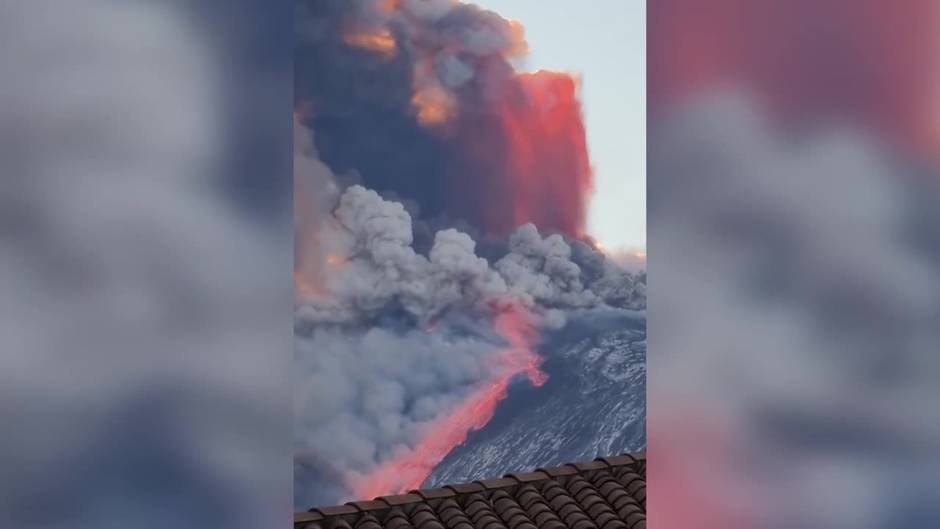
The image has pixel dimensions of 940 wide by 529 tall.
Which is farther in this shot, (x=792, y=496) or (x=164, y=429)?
(x=164, y=429)

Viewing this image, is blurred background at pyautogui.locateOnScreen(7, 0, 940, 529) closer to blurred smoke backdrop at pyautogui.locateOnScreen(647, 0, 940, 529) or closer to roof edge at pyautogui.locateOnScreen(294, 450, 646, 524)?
blurred smoke backdrop at pyautogui.locateOnScreen(647, 0, 940, 529)

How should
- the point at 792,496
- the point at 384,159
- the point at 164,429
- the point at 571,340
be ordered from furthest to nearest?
the point at 571,340 → the point at 384,159 → the point at 164,429 → the point at 792,496

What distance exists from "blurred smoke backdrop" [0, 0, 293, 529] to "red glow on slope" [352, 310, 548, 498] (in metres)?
6.72

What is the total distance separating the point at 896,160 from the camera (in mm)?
1146

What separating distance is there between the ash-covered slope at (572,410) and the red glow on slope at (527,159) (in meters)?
0.74

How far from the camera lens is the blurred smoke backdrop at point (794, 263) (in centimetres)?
114

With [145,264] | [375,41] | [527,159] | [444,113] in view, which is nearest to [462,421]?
[527,159]

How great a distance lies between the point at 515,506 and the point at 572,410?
14.2 ft

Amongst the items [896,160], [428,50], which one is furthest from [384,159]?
[896,160]

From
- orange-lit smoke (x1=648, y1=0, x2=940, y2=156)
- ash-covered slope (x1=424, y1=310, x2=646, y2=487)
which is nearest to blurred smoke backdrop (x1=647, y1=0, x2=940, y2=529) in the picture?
orange-lit smoke (x1=648, y1=0, x2=940, y2=156)

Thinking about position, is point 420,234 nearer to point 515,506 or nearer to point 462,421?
point 462,421

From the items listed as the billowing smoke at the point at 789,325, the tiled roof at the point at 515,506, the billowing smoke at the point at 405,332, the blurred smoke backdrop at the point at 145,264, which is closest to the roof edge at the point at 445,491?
the tiled roof at the point at 515,506

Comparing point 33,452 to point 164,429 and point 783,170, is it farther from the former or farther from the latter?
point 783,170

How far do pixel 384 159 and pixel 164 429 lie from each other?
654 cm
